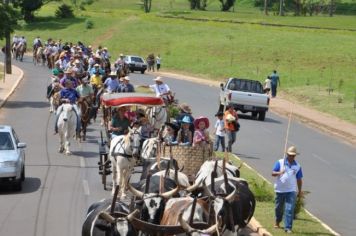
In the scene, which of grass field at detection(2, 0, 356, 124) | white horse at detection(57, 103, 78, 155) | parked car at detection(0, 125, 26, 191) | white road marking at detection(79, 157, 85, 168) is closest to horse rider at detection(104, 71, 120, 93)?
white horse at detection(57, 103, 78, 155)

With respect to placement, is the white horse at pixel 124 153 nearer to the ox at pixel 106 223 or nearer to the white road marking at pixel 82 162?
the ox at pixel 106 223

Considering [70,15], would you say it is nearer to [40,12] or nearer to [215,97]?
[40,12]

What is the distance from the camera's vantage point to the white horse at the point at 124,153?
59.2 ft

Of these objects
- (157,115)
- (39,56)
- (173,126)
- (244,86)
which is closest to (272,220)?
(173,126)

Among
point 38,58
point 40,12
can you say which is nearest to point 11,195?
point 38,58

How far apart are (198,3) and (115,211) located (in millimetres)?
120468

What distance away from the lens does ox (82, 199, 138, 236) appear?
36.4 ft

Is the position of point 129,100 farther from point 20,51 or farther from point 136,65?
point 20,51

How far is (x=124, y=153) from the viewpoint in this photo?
18.0 metres

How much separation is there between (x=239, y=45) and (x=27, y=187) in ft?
199

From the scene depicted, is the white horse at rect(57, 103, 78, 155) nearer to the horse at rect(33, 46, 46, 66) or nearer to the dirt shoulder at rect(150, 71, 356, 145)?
the dirt shoulder at rect(150, 71, 356, 145)

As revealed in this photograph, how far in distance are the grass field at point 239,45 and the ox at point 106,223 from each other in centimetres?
3221

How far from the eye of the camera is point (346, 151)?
106 feet

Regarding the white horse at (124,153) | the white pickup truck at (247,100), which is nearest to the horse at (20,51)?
the white pickup truck at (247,100)
